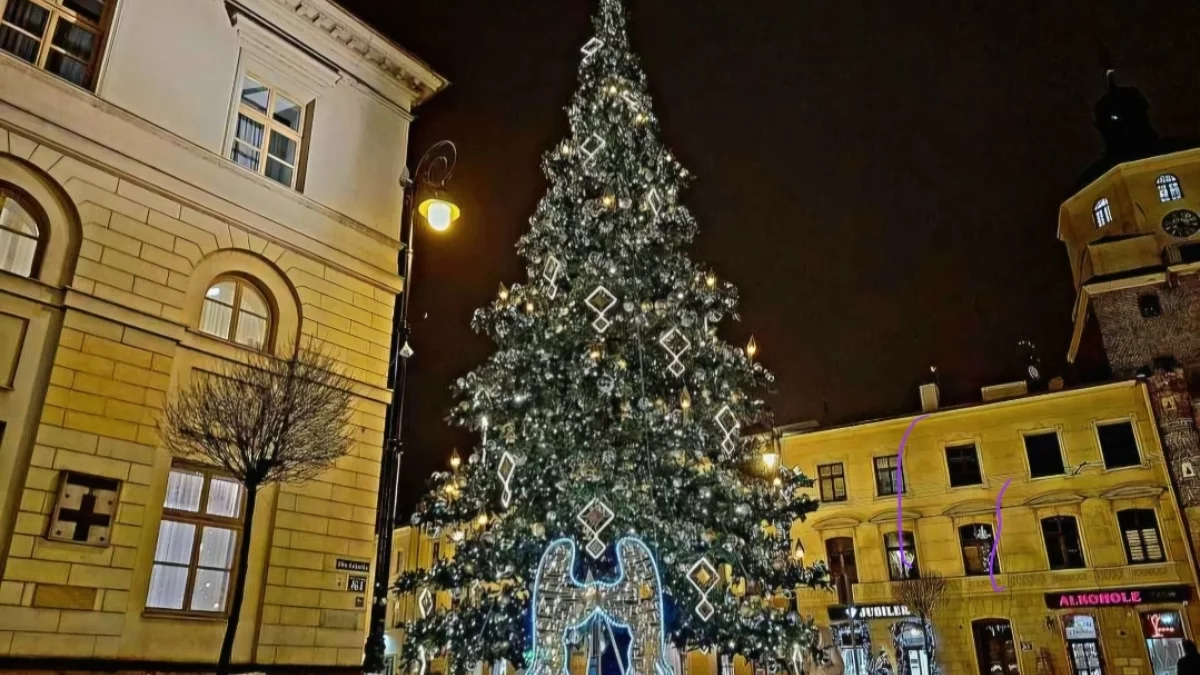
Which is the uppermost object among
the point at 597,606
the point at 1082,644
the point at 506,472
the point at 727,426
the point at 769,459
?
the point at 727,426

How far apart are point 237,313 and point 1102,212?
115 ft

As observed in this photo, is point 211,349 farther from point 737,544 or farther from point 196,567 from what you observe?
point 737,544

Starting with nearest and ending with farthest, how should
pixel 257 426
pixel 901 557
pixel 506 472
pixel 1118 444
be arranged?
pixel 257 426 < pixel 506 472 < pixel 1118 444 < pixel 901 557

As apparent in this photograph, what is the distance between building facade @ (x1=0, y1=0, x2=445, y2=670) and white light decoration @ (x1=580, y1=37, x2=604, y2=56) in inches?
171

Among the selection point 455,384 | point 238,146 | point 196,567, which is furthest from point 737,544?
point 238,146

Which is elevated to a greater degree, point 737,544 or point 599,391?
point 599,391

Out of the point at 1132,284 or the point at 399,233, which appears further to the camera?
the point at 1132,284

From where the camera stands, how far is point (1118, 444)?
25312 mm

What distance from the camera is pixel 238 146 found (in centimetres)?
1212

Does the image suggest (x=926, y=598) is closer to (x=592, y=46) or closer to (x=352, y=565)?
(x=352, y=565)

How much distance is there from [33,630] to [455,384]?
230 inches

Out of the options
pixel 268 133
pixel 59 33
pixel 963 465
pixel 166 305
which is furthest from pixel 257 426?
pixel 963 465

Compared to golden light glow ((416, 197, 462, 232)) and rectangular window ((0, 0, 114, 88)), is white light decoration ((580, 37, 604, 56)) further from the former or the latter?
rectangular window ((0, 0, 114, 88))

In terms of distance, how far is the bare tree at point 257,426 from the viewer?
862 cm
